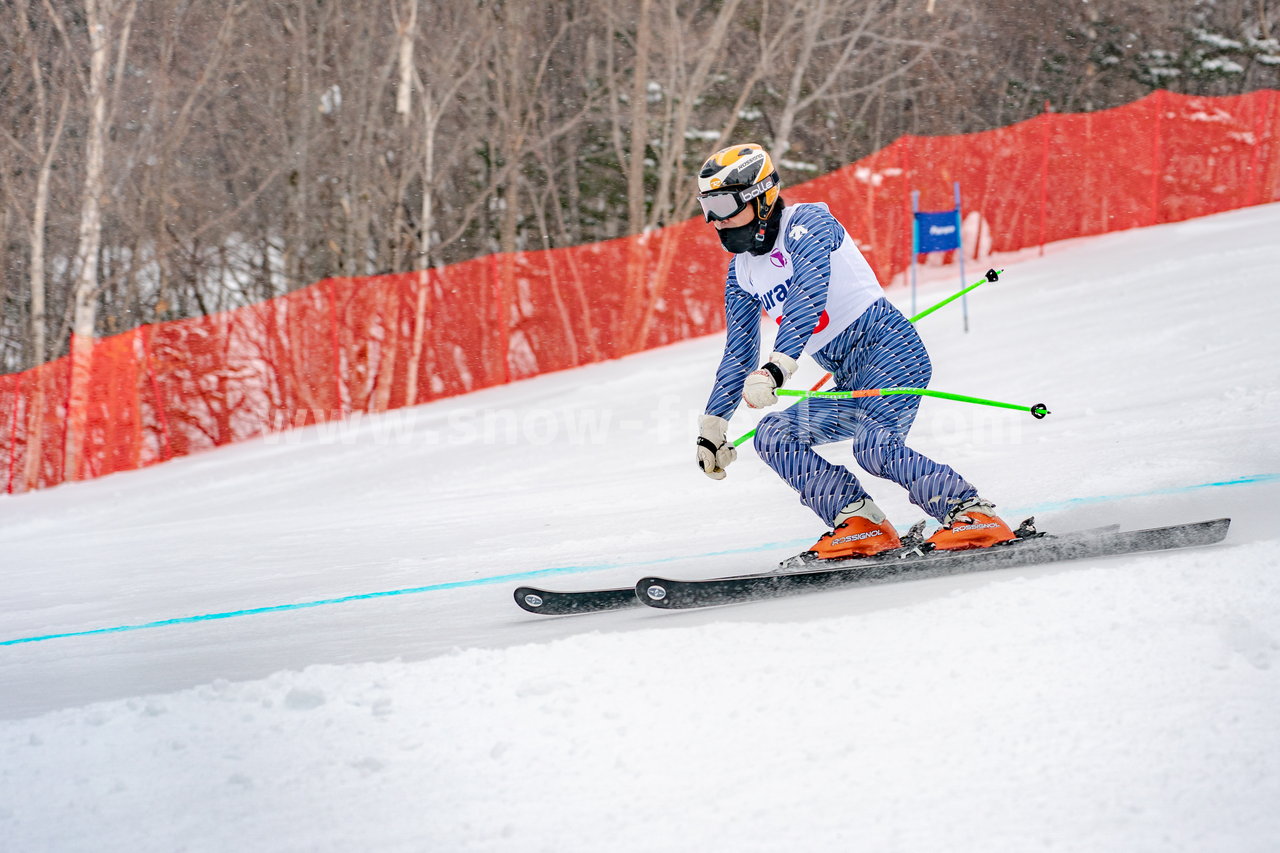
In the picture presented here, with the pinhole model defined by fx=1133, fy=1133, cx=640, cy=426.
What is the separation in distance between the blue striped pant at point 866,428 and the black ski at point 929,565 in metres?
0.23

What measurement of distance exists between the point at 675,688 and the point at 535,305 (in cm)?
1128

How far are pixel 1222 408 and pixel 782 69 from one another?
15400 millimetres

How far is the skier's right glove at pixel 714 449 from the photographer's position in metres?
4.32

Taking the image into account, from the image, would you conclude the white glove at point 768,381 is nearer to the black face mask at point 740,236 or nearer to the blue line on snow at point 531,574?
the black face mask at point 740,236

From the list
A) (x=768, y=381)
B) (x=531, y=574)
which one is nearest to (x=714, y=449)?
(x=768, y=381)

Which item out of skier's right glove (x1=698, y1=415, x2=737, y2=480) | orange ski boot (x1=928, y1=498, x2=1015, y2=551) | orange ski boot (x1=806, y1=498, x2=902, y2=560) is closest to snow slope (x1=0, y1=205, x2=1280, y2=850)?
orange ski boot (x1=928, y1=498, x2=1015, y2=551)

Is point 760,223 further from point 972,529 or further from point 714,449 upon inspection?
point 972,529

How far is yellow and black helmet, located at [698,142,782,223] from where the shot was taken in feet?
13.7

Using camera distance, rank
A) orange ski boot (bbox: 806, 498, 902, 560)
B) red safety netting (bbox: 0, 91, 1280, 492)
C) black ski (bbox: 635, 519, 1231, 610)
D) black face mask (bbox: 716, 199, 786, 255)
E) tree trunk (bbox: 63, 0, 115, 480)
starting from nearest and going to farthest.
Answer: black ski (bbox: 635, 519, 1231, 610), black face mask (bbox: 716, 199, 786, 255), orange ski boot (bbox: 806, 498, 902, 560), red safety netting (bbox: 0, 91, 1280, 492), tree trunk (bbox: 63, 0, 115, 480)

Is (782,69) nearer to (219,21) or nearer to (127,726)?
(219,21)

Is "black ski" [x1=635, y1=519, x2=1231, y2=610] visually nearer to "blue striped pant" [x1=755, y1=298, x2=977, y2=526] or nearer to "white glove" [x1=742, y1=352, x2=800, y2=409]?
"blue striped pant" [x1=755, y1=298, x2=977, y2=526]

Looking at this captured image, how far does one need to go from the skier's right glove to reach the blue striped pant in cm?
23

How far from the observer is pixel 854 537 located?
4.53m

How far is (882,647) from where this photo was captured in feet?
11.0
